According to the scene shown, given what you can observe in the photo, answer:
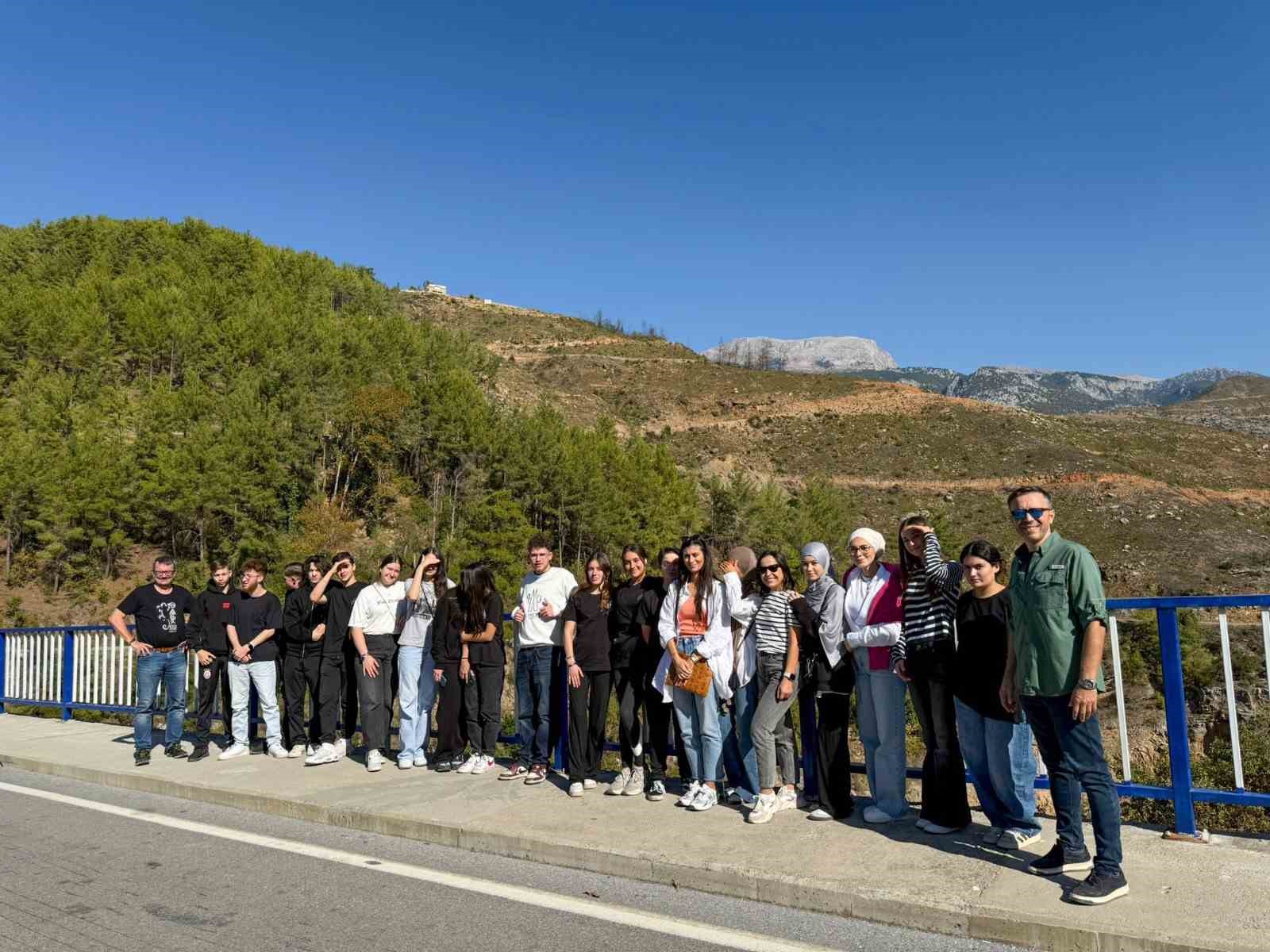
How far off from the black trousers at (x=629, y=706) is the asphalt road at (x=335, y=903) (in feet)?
5.15

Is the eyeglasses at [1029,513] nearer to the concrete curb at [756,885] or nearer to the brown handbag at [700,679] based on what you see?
the concrete curb at [756,885]

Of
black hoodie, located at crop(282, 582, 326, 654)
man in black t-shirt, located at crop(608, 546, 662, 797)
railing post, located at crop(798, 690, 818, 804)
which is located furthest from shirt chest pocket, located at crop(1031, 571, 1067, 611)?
black hoodie, located at crop(282, 582, 326, 654)

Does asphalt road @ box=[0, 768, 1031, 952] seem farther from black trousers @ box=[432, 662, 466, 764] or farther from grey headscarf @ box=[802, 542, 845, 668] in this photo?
grey headscarf @ box=[802, 542, 845, 668]

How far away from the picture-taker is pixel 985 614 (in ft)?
16.5

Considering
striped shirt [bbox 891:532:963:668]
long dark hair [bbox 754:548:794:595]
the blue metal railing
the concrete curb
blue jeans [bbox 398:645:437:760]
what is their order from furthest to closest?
blue jeans [bbox 398:645:437:760]
long dark hair [bbox 754:548:794:595]
striped shirt [bbox 891:532:963:668]
the blue metal railing
the concrete curb

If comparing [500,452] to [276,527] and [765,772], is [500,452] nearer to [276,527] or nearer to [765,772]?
[276,527]

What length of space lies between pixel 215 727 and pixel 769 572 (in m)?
8.19

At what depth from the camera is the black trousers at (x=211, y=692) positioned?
8.97 metres

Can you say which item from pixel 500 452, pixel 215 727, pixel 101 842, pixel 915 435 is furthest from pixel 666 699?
pixel 915 435

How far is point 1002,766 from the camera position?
16.3ft

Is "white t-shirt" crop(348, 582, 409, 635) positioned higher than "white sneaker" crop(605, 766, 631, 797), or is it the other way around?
"white t-shirt" crop(348, 582, 409, 635)

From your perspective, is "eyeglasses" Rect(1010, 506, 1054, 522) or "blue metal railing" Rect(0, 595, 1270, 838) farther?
"blue metal railing" Rect(0, 595, 1270, 838)

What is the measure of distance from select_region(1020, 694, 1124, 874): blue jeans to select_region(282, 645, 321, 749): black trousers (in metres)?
6.51

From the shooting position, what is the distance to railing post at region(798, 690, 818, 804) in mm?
5965
